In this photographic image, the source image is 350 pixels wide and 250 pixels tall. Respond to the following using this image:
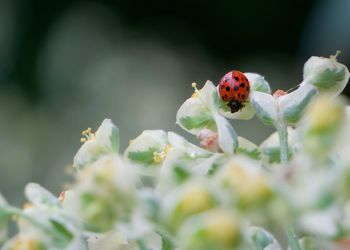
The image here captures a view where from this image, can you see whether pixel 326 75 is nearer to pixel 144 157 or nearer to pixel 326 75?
pixel 326 75

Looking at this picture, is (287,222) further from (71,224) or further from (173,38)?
(173,38)

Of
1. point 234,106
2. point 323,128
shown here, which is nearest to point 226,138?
point 234,106

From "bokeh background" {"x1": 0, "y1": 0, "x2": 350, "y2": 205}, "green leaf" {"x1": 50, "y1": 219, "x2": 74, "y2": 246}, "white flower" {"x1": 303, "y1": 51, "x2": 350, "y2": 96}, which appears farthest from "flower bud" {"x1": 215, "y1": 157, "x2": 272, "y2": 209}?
Result: "bokeh background" {"x1": 0, "y1": 0, "x2": 350, "y2": 205}

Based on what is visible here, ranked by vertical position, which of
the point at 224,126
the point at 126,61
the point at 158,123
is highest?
the point at 126,61

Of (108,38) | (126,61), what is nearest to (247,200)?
(126,61)

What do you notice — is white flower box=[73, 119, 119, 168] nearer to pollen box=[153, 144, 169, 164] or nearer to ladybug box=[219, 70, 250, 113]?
pollen box=[153, 144, 169, 164]

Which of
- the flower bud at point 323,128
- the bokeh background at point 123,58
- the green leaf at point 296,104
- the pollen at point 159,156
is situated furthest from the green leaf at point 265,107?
the bokeh background at point 123,58
